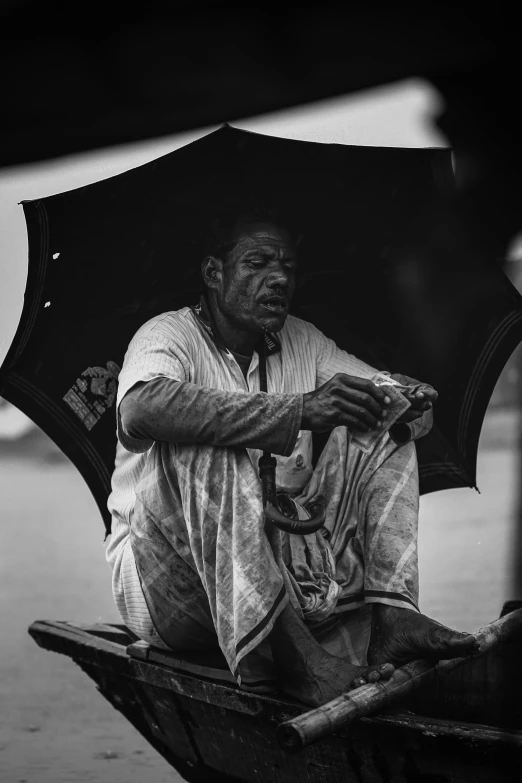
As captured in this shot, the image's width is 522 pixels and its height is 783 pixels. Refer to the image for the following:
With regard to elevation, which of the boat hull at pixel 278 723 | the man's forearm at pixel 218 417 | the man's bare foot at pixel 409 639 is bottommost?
the boat hull at pixel 278 723

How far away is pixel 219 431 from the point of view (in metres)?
2.42

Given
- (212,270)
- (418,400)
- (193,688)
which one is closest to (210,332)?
(212,270)

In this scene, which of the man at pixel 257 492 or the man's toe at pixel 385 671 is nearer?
the man's toe at pixel 385 671

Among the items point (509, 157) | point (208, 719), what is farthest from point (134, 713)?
point (509, 157)

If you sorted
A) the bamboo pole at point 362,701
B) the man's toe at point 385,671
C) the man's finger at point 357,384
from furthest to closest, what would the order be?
the man's finger at point 357,384
the man's toe at point 385,671
the bamboo pole at point 362,701

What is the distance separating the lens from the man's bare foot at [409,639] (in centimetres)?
227

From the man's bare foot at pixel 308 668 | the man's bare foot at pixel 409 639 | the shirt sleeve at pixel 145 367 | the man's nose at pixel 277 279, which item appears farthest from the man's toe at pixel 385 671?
the man's nose at pixel 277 279

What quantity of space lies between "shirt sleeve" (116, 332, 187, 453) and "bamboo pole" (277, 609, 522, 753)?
78cm

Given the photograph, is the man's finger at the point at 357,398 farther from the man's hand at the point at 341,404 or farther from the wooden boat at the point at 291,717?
the wooden boat at the point at 291,717

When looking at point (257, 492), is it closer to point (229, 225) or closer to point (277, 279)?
point (277, 279)

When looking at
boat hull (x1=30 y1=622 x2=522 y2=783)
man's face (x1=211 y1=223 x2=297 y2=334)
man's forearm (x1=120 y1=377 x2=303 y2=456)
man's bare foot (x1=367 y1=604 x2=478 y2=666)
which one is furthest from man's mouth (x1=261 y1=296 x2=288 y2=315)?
boat hull (x1=30 y1=622 x2=522 y2=783)

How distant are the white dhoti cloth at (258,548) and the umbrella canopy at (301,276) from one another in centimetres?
39

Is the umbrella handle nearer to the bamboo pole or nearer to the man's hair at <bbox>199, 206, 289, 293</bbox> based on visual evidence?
the bamboo pole

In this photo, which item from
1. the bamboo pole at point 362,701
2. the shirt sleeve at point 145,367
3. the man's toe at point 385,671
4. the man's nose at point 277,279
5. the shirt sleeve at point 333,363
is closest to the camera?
the bamboo pole at point 362,701
